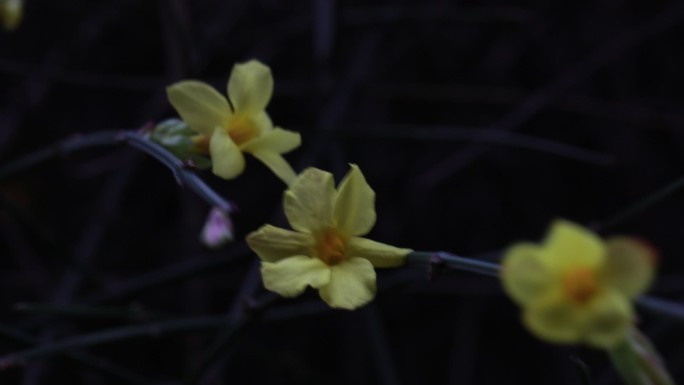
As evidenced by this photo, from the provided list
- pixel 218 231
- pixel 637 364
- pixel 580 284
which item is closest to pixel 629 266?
pixel 580 284

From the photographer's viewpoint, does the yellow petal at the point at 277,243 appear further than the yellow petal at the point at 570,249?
Yes

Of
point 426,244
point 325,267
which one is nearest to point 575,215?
point 426,244

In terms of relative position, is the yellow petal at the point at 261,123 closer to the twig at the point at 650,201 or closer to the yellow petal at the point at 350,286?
the yellow petal at the point at 350,286

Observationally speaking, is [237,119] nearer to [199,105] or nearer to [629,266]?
[199,105]

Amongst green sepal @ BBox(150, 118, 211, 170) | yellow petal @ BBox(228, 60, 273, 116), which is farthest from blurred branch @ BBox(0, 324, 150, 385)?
yellow petal @ BBox(228, 60, 273, 116)

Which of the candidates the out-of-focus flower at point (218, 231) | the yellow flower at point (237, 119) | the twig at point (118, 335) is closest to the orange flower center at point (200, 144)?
the yellow flower at point (237, 119)

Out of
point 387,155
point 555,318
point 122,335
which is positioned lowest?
point 555,318

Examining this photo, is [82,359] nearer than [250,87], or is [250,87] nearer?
[250,87]
